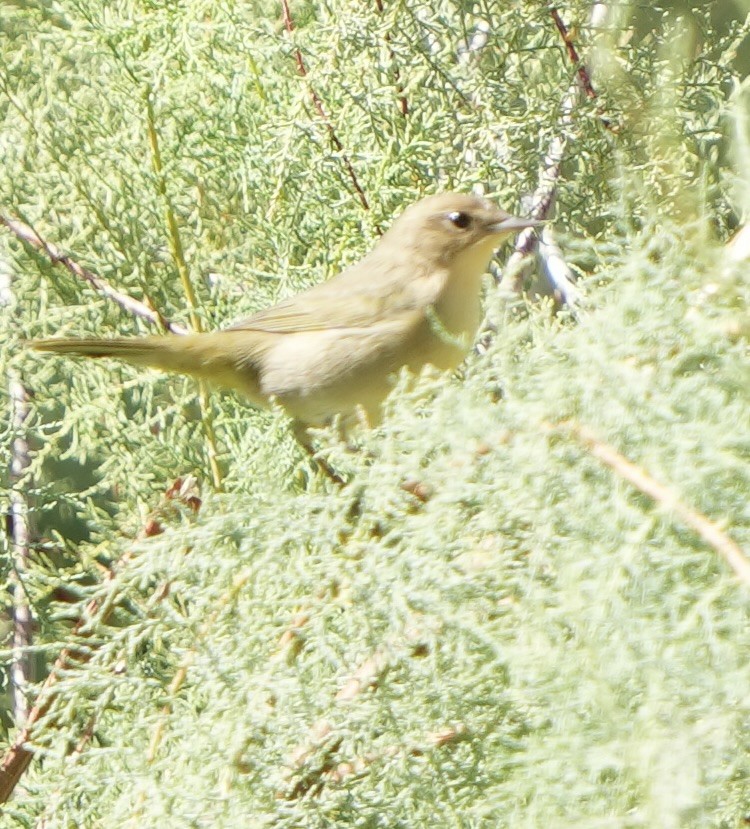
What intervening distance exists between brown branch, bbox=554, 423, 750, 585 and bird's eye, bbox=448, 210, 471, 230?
5.45 ft

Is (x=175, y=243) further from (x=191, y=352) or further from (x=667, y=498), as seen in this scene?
(x=667, y=498)

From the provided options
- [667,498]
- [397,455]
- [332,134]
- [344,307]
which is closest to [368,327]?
[344,307]

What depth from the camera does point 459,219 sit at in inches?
114

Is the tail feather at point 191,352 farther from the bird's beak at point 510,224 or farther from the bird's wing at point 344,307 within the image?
the bird's beak at point 510,224

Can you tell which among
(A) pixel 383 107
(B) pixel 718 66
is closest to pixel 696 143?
(B) pixel 718 66

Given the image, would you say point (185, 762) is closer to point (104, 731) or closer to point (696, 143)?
point (104, 731)

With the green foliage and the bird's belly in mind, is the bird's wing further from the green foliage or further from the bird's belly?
the green foliage

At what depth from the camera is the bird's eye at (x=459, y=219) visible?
284 centimetres

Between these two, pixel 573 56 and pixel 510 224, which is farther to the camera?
pixel 510 224

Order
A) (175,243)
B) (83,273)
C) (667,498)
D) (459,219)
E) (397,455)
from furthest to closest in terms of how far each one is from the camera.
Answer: (459,219)
(83,273)
(175,243)
(397,455)
(667,498)

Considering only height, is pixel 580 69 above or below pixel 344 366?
above

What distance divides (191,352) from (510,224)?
698mm

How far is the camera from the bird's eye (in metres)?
2.84

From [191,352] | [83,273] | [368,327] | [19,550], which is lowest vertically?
[19,550]
